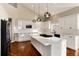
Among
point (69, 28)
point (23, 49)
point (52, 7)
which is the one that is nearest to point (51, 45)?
point (69, 28)

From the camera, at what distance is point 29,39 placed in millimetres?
2707

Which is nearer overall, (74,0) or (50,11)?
(74,0)

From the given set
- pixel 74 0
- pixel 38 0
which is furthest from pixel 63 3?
pixel 38 0

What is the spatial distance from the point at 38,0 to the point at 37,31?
27.1 inches

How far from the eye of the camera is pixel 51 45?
2662 mm

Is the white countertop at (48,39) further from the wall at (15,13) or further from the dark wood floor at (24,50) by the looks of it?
the wall at (15,13)

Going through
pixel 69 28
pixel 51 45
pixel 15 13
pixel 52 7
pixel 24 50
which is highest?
pixel 52 7

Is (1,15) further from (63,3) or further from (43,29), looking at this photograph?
(63,3)

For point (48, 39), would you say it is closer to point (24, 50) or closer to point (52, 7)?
point (24, 50)

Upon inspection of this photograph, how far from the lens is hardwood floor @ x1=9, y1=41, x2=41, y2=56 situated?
2.61 metres

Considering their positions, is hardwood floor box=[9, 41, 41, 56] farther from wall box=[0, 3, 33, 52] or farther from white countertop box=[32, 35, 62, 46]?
wall box=[0, 3, 33, 52]

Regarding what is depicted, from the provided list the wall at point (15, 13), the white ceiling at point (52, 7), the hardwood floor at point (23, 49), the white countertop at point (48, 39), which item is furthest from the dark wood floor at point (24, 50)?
the white ceiling at point (52, 7)

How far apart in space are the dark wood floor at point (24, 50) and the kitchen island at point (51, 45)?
11 cm

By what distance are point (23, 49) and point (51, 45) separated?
0.67 meters
